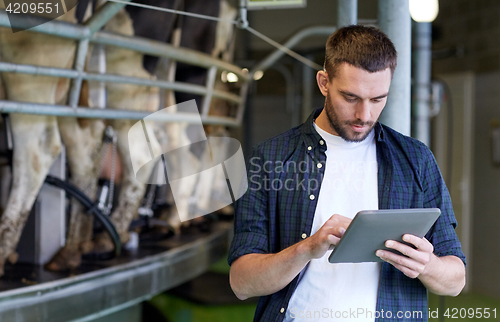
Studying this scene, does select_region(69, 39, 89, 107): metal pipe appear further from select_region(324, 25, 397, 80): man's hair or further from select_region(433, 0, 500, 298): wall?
select_region(433, 0, 500, 298): wall

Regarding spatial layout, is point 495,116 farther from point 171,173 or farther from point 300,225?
point 300,225

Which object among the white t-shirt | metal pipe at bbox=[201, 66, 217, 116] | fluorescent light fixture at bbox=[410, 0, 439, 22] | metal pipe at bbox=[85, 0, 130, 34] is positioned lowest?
the white t-shirt

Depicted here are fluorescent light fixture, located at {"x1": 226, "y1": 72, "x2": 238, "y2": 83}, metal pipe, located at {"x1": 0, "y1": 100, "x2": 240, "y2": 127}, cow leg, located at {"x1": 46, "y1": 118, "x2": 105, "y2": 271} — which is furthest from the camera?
fluorescent light fixture, located at {"x1": 226, "y1": 72, "x2": 238, "y2": 83}

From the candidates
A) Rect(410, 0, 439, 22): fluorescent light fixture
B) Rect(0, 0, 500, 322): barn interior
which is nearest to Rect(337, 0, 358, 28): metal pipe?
Rect(0, 0, 500, 322): barn interior

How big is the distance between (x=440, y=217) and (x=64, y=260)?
1125 mm

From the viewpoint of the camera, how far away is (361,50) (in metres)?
0.84

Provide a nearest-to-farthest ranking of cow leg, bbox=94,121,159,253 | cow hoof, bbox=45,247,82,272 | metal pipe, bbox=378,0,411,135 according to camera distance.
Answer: metal pipe, bbox=378,0,411,135 → cow hoof, bbox=45,247,82,272 → cow leg, bbox=94,121,159,253

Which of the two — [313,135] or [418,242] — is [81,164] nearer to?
[313,135]

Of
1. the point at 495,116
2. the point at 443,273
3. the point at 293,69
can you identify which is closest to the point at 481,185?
the point at 495,116

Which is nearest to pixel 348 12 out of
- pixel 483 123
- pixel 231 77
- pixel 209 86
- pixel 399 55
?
pixel 399 55

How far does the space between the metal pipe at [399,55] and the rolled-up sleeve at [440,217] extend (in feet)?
0.74

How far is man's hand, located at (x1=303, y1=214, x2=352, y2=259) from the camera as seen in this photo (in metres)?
0.74

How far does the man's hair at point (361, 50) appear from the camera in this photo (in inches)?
32.9

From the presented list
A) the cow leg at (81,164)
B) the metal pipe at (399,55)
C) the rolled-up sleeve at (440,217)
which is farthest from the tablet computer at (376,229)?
the cow leg at (81,164)
